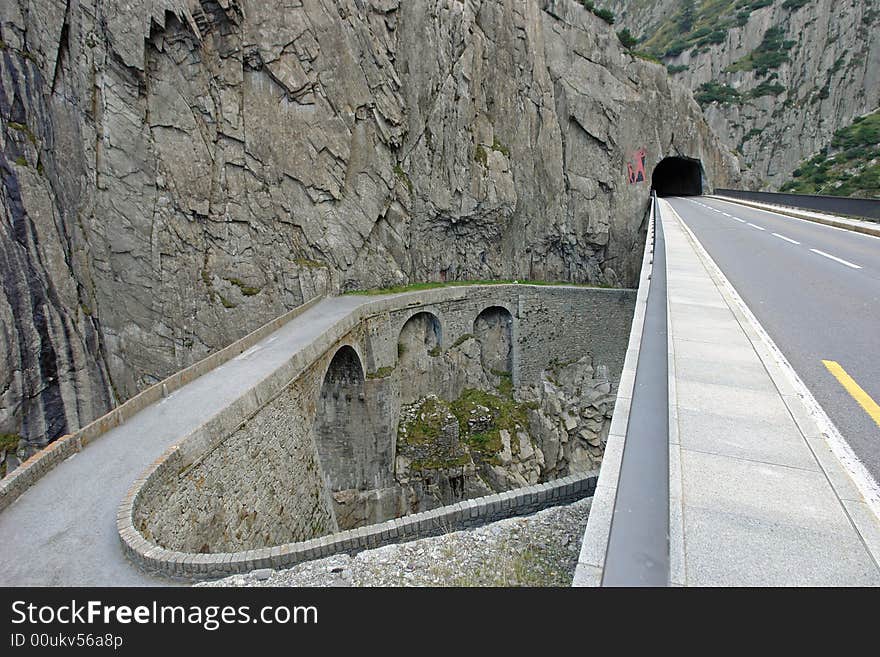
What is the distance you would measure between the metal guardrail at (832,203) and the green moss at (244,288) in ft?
88.5

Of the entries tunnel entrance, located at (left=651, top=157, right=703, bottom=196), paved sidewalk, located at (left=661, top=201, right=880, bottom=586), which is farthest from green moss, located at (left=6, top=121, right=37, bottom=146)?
tunnel entrance, located at (left=651, top=157, right=703, bottom=196)

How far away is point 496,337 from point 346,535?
19.3 meters

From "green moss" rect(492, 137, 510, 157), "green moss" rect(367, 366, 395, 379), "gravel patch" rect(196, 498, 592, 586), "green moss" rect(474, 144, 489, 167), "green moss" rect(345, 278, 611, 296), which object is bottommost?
"green moss" rect(367, 366, 395, 379)

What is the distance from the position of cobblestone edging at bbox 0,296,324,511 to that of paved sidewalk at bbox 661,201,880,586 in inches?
423

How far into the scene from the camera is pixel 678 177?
42.2m

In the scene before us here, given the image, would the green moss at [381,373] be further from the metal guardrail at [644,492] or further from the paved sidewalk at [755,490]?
the paved sidewalk at [755,490]

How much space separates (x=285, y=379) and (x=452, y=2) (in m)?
23.7

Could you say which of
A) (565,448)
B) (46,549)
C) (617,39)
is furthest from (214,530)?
(617,39)

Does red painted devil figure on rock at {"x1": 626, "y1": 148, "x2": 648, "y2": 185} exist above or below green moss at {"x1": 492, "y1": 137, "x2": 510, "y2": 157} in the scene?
below

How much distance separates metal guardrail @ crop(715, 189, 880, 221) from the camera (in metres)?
17.1

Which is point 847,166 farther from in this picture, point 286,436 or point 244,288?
point 286,436

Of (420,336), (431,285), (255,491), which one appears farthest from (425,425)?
(255,491)

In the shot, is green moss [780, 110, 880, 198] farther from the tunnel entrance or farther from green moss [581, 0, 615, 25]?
green moss [581, 0, 615, 25]

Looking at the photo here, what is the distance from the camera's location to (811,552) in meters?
2.81
